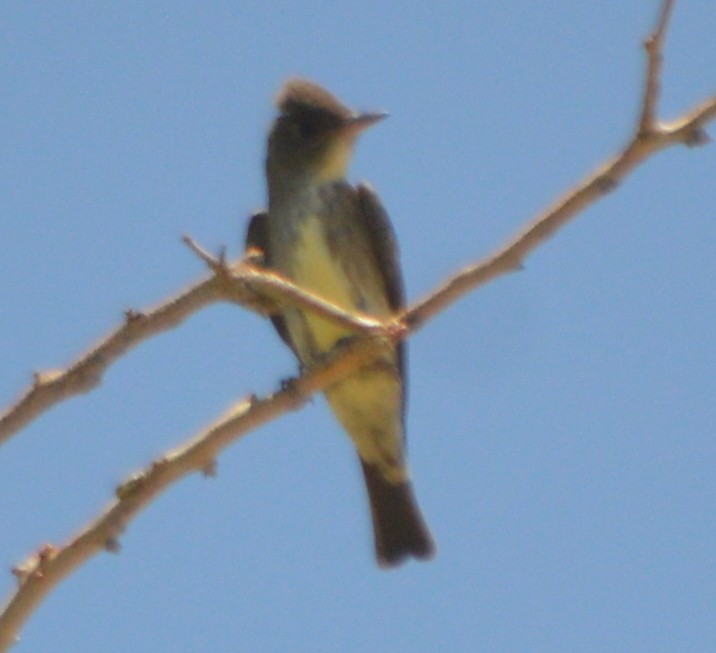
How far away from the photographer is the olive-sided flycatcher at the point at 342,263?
5.89 metres

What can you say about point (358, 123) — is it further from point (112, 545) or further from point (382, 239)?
point (112, 545)

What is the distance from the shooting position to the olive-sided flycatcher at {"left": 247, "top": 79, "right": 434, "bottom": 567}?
589 cm

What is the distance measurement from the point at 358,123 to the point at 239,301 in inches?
148

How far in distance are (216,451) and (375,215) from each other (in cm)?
353

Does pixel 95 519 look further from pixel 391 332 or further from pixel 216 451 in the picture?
pixel 391 332

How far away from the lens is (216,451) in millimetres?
2658

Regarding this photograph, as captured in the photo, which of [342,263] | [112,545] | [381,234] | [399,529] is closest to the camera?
[112,545]

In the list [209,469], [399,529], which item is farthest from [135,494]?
[399,529]

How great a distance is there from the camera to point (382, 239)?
612 cm

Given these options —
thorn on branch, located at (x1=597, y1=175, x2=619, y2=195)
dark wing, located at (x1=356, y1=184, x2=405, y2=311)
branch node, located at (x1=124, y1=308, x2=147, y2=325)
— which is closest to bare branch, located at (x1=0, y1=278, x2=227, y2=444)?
branch node, located at (x1=124, y1=308, x2=147, y2=325)

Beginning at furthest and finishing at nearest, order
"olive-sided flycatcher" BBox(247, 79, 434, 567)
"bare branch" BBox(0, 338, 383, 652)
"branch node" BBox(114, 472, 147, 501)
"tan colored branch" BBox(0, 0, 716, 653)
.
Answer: "olive-sided flycatcher" BBox(247, 79, 434, 567) → "branch node" BBox(114, 472, 147, 501) → "tan colored branch" BBox(0, 0, 716, 653) → "bare branch" BBox(0, 338, 383, 652)

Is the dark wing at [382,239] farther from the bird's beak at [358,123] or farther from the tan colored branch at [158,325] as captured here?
the tan colored branch at [158,325]

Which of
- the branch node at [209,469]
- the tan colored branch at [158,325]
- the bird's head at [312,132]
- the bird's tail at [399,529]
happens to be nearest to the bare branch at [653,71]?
the tan colored branch at [158,325]

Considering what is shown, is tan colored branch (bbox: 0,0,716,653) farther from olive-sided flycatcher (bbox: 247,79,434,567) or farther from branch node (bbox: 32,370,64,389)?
olive-sided flycatcher (bbox: 247,79,434,567)
